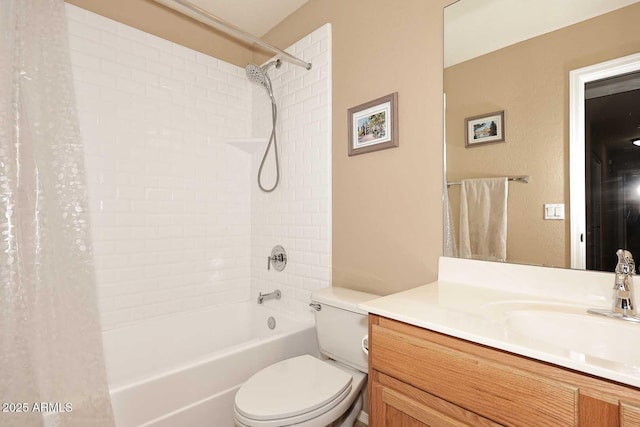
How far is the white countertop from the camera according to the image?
2.14 feet

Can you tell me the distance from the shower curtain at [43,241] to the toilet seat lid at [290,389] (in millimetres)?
526

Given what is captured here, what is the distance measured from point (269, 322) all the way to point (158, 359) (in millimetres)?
704

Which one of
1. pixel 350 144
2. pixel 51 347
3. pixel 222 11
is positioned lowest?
pixel 51 347

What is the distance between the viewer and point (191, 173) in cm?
223

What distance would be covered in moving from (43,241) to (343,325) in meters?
1.30

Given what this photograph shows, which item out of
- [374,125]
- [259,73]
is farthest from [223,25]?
[374,125]

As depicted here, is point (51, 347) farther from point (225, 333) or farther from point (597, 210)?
point (597, 210)

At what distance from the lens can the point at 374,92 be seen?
169 centimetres

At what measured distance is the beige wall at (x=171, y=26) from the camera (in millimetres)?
1896

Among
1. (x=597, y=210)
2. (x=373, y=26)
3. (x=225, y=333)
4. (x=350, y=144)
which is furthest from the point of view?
(x=225, y=333)

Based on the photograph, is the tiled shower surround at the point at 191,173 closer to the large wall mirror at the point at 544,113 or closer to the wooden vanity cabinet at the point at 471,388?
the large wall mirror at the point at 544,113

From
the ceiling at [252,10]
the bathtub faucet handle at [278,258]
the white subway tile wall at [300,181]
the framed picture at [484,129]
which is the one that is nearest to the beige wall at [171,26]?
the ceiling at [252,10]

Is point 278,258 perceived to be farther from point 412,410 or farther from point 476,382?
point 476,382

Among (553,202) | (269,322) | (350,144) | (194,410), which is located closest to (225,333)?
(269,322)
